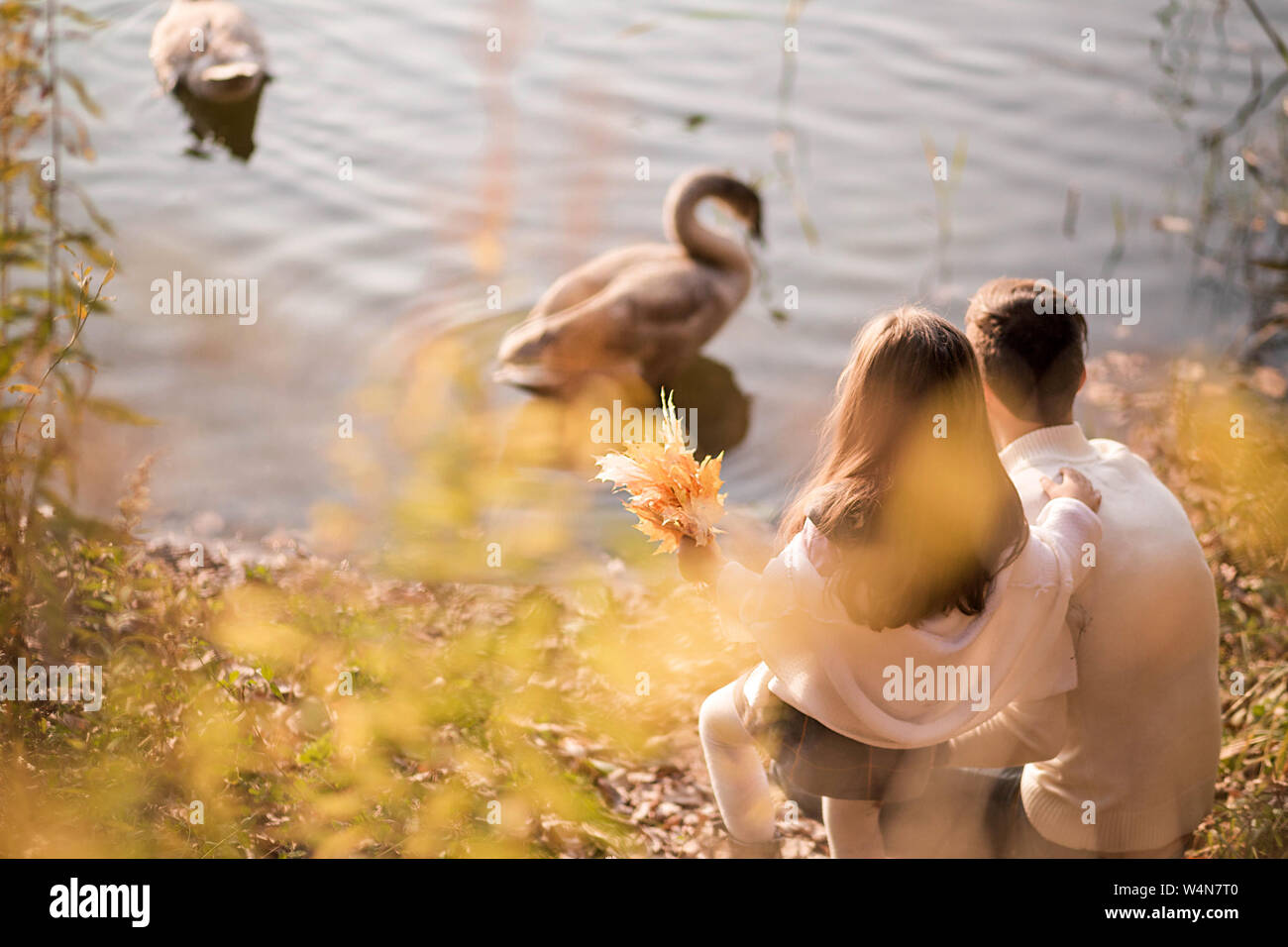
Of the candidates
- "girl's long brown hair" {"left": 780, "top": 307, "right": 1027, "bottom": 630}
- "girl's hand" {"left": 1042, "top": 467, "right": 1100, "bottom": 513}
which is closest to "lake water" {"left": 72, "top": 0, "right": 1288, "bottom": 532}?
"girl's hand" {"left": 1042, "top": 467, "right": 1100, "bottom": 513}

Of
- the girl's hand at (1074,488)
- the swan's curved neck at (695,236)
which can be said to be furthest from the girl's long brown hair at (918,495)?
the swan's curved neck at (695,236)

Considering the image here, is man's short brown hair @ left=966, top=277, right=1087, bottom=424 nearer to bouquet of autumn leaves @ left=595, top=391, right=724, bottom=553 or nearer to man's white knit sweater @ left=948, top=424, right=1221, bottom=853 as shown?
man's white knit sweater @ left=948, top=424, right=1221, bottom=853

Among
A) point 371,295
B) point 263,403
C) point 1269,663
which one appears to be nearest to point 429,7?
point 371,295

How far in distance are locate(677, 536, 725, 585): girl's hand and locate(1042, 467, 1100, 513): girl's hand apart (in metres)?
0.77

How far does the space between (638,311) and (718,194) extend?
3.50 feet

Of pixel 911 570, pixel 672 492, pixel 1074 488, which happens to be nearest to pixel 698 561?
pixel 672 492

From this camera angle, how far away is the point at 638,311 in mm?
5695

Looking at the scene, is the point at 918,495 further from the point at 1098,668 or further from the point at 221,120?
the point at 221,120

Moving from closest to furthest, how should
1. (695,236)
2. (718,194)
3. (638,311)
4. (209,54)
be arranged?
1. (638,311)
2. (695,236)
3. (718,194)
4. (209,54)

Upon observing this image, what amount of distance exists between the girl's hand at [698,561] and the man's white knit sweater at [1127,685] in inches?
29.0

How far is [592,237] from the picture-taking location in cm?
684

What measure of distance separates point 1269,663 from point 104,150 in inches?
271

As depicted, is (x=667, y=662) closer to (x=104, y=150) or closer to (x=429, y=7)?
(x=104, y=150)

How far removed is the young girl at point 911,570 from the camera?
97.5 inches
